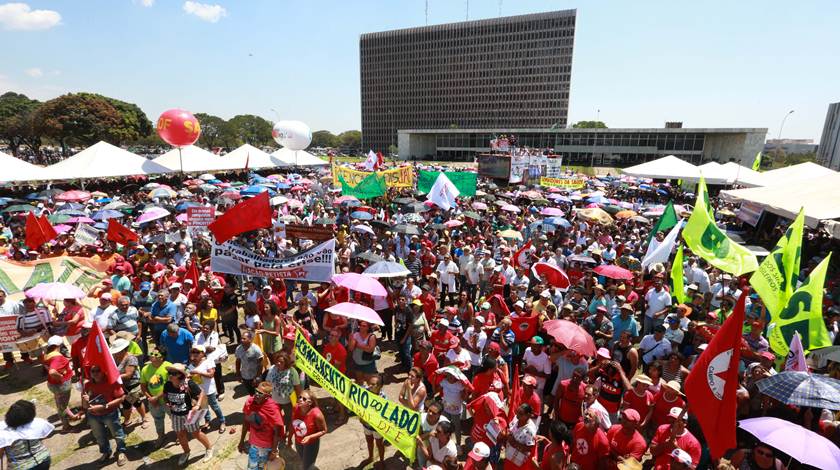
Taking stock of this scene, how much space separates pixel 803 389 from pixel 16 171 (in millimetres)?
25724

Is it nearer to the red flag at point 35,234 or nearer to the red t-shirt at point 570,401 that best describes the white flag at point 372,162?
the red flag at point 35,234

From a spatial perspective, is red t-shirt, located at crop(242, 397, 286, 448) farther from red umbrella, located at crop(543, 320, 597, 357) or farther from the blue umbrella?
the blue umbrella

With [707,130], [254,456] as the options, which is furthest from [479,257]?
[707,130]

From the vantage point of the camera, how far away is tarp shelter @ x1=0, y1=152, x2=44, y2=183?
17438 mm

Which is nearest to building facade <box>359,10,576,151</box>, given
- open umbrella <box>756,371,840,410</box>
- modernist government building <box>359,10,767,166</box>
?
modernist government building <box>359,10,767,166</box>

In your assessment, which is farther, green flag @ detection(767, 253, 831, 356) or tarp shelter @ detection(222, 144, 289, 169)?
tarp shelter @ detection(222, 144, 289, 169)

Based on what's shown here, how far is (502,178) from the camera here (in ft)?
94.8

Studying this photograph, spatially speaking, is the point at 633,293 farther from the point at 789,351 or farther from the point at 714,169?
the point at 714,169

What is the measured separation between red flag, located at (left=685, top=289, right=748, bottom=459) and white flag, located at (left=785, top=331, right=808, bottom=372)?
200cm

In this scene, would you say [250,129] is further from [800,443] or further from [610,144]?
[800,443]

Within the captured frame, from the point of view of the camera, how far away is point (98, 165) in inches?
829

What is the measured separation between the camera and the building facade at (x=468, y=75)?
354 feet

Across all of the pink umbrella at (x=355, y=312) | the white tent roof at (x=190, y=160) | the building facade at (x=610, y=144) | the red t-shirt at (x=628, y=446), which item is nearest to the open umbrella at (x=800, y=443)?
the red t-shirt at (x=628, y=446)

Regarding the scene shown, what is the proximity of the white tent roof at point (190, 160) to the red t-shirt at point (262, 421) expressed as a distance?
25.1m
